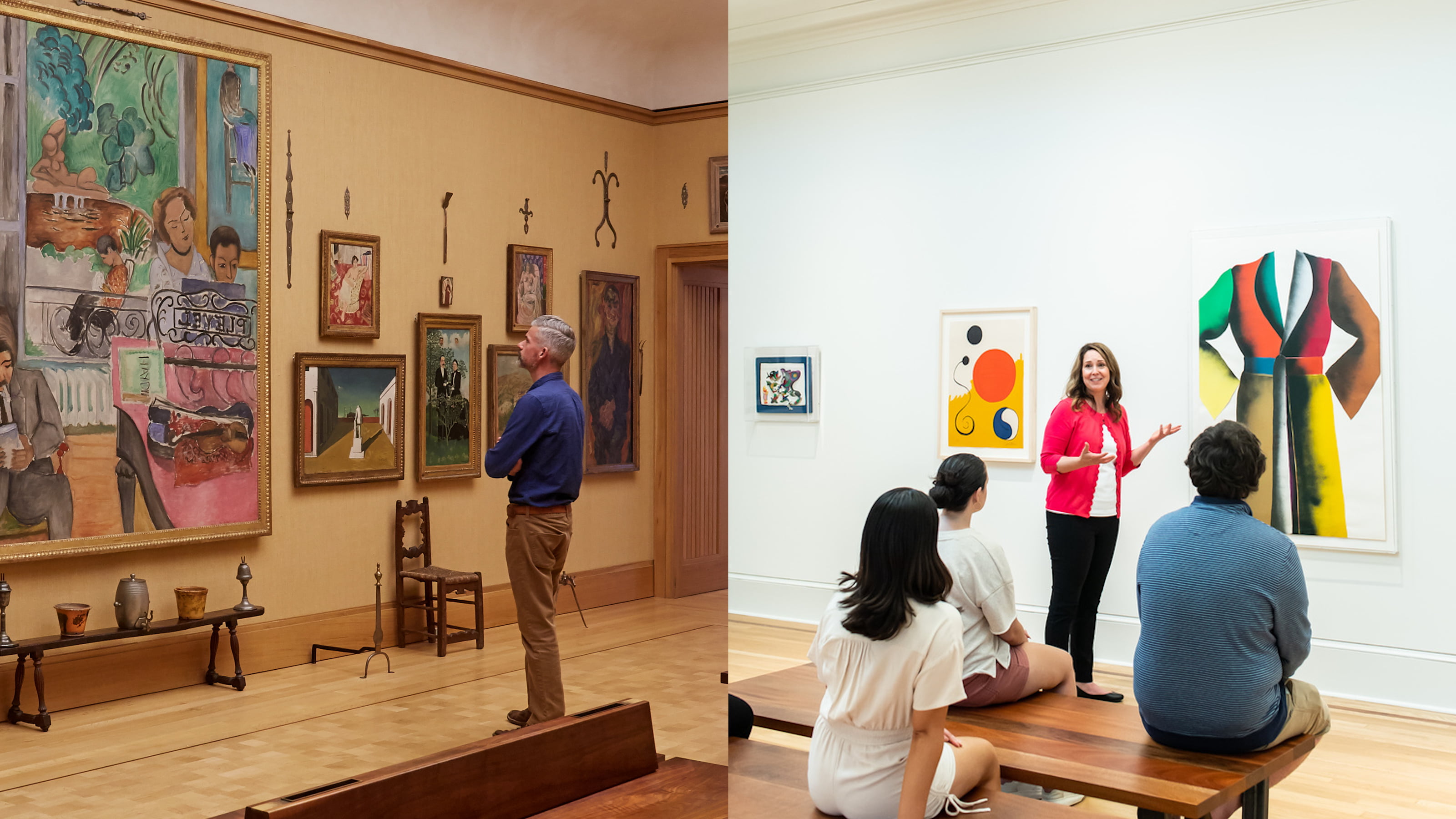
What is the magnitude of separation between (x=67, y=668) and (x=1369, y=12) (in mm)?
5688

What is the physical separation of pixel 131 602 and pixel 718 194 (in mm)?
1405

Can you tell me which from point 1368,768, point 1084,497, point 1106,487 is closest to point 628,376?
point 1084,497

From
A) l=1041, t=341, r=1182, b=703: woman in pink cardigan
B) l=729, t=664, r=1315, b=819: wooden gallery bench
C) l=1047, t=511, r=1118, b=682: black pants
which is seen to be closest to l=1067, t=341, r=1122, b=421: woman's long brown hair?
l=1041, t=341, r=1182, b=703: woman in pink cardigan

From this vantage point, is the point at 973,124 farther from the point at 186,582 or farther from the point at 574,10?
the point at 186,582

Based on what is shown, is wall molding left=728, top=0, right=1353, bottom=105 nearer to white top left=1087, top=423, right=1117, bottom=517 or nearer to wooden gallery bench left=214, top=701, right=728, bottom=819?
white top left=1087, top=423, right=1117, bottom=517

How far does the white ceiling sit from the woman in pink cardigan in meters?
3.02

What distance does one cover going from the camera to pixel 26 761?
2031 millimetres

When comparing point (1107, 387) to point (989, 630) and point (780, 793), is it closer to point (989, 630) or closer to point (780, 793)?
point (989, 630)

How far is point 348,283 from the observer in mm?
2232

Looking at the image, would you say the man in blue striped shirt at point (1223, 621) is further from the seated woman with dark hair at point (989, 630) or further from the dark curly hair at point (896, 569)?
the dark curly hair at point (896, 569)

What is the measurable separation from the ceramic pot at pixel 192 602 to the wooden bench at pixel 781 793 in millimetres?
1094

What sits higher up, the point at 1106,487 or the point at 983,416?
the point at 983,416

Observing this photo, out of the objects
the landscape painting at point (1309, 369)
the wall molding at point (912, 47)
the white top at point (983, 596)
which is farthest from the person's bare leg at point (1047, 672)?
the wall molding at point (912, 47)

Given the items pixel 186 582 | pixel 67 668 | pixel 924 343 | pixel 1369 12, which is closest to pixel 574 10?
pixel 186 582
